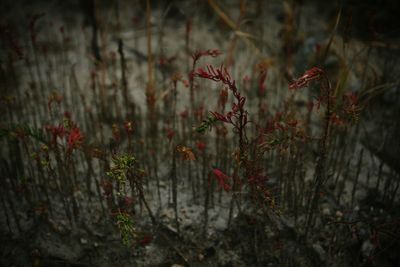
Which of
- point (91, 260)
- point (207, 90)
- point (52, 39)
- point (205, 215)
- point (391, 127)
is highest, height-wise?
point (52, 39)

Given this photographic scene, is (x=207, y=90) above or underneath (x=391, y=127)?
above

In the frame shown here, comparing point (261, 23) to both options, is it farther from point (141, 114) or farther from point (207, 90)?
point (141, 114)

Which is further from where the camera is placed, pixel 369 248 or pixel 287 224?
pixel 287 224

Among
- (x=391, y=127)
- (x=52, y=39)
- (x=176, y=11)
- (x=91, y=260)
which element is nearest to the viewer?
(x=91, y=260)

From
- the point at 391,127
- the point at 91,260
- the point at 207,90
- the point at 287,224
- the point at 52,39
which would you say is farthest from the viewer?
the point at 52,39

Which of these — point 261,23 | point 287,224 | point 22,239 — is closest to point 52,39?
point 261,23

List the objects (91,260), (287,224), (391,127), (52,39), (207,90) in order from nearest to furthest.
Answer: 1. (91,260)
2. (287,224)
3. (391,127)
4. (207,90)
5. (52,39)

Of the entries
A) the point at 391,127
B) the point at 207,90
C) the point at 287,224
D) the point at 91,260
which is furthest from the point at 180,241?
the point at 391,127

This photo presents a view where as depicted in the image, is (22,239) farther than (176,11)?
No

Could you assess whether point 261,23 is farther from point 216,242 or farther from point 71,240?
point 71,240
